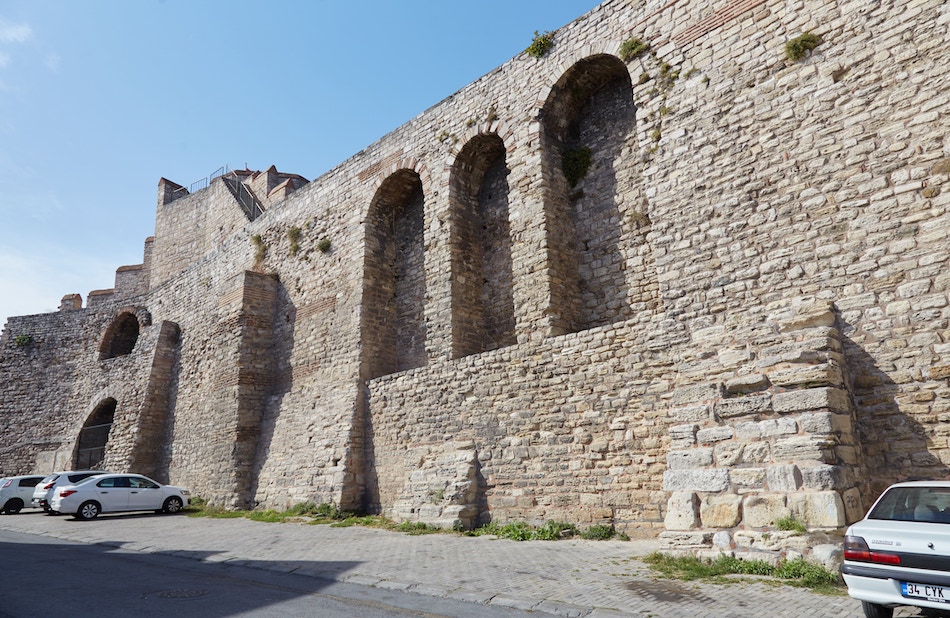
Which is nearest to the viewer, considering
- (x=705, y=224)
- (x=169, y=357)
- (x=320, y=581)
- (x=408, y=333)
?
(x=320, y=581)

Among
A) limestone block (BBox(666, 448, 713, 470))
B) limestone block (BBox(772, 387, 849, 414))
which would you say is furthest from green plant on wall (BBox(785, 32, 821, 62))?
limestone block (BBox(666, 448, 713, 470))

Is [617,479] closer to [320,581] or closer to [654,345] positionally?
[654,345]

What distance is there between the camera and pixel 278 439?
15.7 meters

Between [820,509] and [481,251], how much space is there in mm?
9031

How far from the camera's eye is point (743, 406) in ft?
22.7

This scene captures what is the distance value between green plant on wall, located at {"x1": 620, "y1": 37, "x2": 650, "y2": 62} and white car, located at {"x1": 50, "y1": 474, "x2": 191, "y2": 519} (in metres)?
15.6

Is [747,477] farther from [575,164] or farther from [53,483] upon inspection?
[53,483]

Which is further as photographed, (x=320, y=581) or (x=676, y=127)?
(x=676, y=127)

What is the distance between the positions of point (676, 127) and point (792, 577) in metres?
6.46

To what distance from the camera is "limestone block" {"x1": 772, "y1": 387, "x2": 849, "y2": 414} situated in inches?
251

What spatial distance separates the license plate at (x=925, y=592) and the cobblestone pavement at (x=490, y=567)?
594 millimetres

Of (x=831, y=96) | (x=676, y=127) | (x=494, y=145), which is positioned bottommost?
(x=831, y=96)

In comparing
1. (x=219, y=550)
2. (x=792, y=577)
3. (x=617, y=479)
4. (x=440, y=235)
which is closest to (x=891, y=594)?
(x=792, y=577)

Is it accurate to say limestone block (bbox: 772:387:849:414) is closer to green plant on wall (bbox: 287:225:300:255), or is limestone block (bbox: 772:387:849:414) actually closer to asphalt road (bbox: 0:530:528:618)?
asphalt road (bbox: 0:530:528:618)
